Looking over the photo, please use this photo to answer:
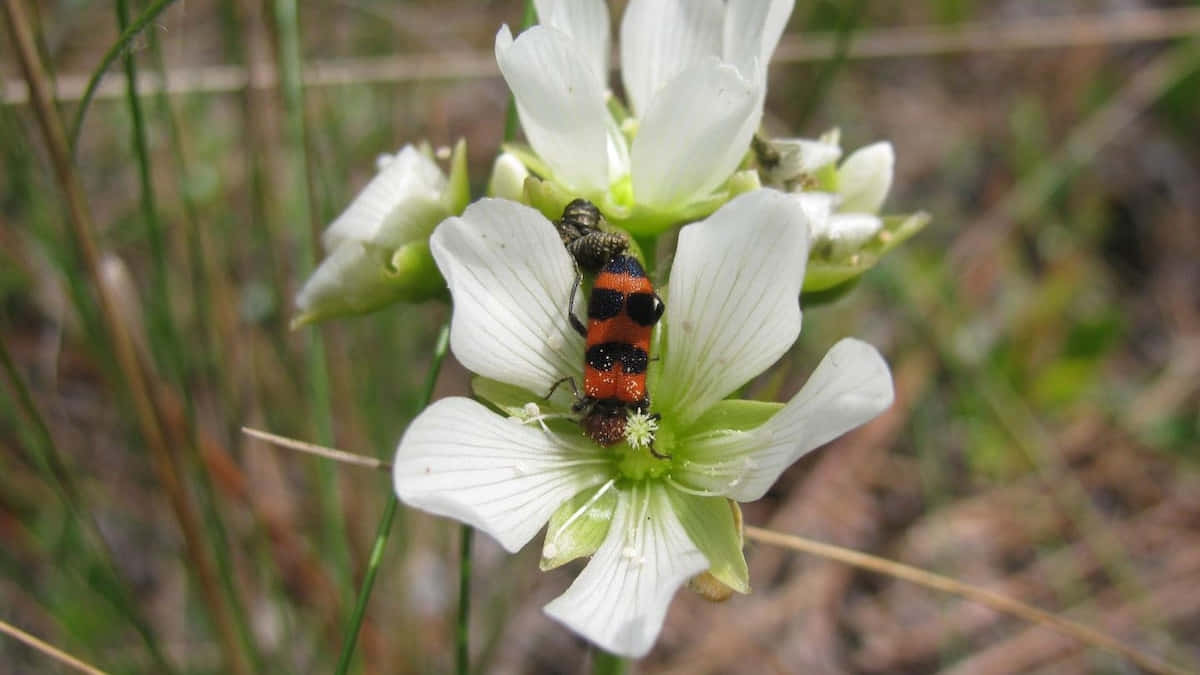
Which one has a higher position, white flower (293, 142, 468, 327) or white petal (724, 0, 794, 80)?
white petal (724, 0, 794, 80)

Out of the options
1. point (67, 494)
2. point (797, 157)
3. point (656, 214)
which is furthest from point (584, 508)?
point (67, 494)

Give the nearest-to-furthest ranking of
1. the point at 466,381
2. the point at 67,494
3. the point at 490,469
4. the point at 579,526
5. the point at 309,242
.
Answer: the point at 490,469, the point at 579,526, the point at 67,494, the point at 309,242, the point at 466,381

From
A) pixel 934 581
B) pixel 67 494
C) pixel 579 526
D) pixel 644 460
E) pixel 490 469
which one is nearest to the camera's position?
pixel 490 469

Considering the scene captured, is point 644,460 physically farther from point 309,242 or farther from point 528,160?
point 309,242

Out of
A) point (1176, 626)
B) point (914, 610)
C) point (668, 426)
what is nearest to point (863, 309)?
point (914, 610)

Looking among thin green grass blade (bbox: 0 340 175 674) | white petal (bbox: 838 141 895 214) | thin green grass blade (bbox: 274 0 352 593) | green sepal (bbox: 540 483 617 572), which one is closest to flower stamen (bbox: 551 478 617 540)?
green sepal (bbox: 540 483 617 572)

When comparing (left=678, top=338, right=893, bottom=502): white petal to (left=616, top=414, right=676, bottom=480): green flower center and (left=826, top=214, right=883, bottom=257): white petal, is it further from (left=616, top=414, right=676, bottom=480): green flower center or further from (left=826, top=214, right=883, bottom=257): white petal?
(left=826, top=214, right=883, bottom=257): white petal

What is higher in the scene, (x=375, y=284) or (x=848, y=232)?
(x=848, y=232)

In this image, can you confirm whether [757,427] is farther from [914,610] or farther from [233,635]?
[914,610]

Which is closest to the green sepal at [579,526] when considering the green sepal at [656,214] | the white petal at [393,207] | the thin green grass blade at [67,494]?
the green sepal at [656,214]
